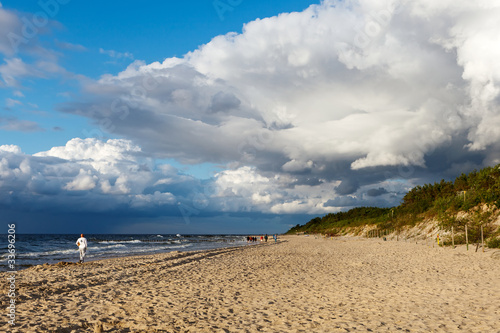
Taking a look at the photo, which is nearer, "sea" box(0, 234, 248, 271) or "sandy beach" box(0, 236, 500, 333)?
"sandy beach" box(0, 236, 500, 333)

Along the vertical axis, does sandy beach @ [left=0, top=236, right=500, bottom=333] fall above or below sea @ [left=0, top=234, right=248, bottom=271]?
above

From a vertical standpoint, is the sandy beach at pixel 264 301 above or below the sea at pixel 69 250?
above

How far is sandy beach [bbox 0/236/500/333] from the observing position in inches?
314

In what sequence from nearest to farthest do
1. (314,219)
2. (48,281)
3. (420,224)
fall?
(48,281) → (420,224) → (314,219)

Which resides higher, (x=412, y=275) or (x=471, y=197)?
(x=471, y=197)

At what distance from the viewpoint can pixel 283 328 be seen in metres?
7.83

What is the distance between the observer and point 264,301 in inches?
419

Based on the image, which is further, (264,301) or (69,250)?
(69,250)

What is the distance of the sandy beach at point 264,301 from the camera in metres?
7.98

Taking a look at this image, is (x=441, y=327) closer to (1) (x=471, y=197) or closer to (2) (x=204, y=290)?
(2) (x=204, y=290)

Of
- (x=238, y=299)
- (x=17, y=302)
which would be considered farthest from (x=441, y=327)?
(x=17, y=302)

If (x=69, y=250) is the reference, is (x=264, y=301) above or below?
above

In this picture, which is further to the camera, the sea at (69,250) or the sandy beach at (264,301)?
the sea at (69,250)

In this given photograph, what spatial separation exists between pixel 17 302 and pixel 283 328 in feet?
27.6
